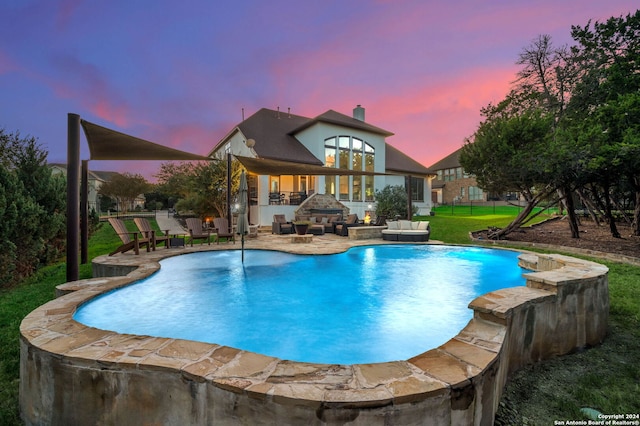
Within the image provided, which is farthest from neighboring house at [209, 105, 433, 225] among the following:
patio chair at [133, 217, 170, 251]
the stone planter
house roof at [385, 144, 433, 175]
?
patio chair at [133, 217, 170, 251]

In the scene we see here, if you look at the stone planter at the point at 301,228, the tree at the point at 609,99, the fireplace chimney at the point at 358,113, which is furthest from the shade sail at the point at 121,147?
the fireplace chimney at the point at 358,113

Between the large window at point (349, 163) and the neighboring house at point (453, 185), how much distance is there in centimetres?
1816

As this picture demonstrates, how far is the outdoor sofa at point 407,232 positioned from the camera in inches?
452

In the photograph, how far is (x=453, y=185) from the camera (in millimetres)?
39375

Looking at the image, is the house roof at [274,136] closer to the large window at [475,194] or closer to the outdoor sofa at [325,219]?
the outdoor sofa at [325,219]

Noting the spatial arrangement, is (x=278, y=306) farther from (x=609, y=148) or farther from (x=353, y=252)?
(x=609, y=148)

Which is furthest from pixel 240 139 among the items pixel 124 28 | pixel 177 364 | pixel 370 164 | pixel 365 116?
pixel 177 364

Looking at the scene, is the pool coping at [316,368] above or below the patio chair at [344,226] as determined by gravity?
below

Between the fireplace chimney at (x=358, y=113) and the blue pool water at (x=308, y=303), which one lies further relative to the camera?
the fireplace chimney at (x=358, y=113)

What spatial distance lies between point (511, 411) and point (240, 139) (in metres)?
20.2

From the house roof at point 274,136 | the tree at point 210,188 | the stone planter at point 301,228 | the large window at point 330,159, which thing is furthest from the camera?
the large window at point 330,159

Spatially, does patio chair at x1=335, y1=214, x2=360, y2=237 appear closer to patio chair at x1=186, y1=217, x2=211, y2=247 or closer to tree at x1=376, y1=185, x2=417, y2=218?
tree at x1=376, y1=185, x2=417, y2=218

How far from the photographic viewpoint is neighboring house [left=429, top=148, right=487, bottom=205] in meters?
A: 36.7

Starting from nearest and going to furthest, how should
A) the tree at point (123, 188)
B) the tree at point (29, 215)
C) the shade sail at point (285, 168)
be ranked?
the tree at point (29, 215)
the shade sail at point (285, 168)
the tree at point (123, 188)
